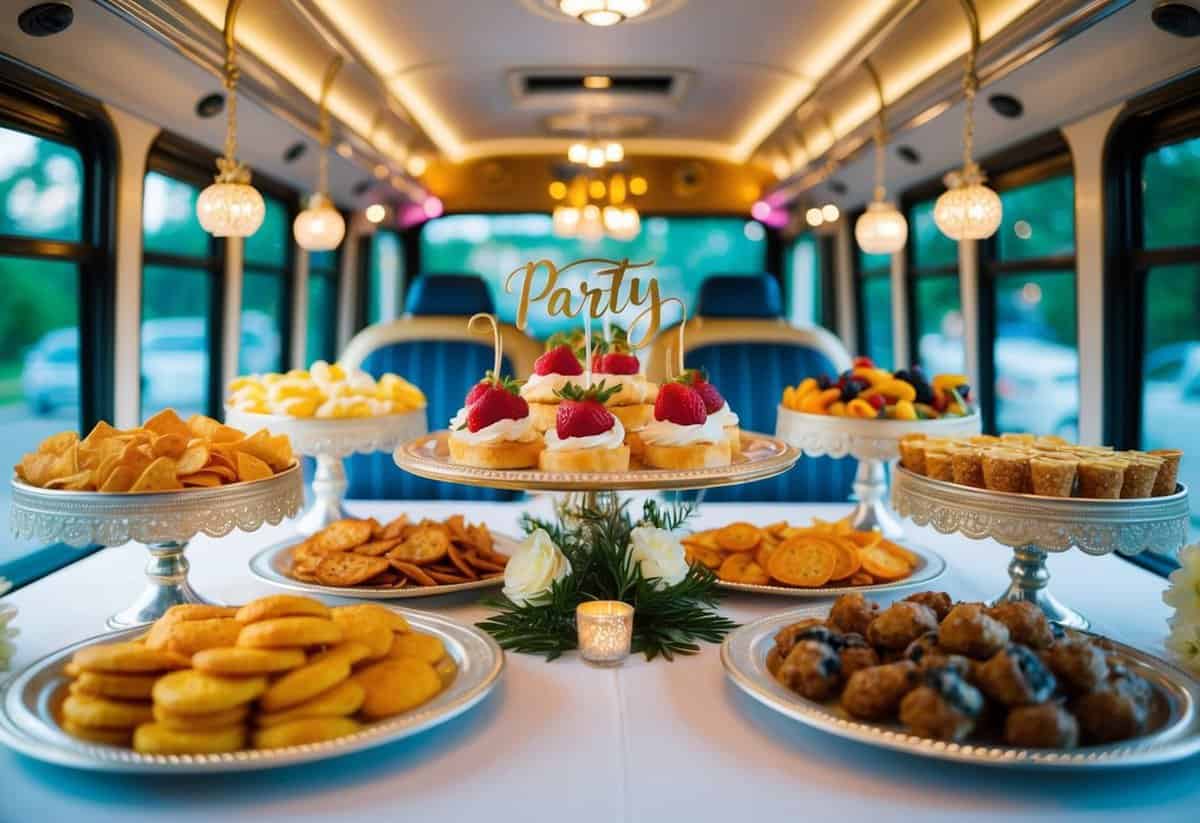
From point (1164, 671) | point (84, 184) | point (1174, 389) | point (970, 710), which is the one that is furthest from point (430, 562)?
point (1174, 389)

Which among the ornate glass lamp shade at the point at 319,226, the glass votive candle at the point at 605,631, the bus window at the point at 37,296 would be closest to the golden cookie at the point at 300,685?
the glass votive candle at the point at 605,631

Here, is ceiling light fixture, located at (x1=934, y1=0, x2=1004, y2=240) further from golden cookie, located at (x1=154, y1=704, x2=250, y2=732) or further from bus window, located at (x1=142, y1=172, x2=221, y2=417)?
bus window, located at (x1=142, y1=172, x2=221, y2=417)

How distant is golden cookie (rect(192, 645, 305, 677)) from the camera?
37.1 inches

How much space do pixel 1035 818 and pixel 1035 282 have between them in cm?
347

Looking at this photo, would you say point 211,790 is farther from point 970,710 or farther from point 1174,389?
point 1174,389

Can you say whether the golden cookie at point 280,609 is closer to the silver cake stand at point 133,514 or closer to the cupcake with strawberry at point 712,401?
the silver cake stand at point 133,514

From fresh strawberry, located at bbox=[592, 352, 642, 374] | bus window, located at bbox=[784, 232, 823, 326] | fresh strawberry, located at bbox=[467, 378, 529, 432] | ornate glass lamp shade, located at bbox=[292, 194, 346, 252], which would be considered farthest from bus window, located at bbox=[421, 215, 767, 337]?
fresh strawberry, located at bbox=[467, 378, 529, 432]

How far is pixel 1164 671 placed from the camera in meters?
1.14

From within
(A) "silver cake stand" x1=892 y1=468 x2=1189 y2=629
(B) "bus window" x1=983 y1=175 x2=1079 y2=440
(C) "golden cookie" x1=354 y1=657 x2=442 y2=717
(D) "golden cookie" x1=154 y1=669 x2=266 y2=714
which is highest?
(B) "bus window" x1=983 y1=175 x2=1079 y2=440

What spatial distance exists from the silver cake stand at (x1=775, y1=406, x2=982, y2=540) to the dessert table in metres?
0.90

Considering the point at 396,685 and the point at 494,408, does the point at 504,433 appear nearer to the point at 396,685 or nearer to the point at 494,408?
the point at 494,408

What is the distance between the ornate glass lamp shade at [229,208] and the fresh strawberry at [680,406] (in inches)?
53.1

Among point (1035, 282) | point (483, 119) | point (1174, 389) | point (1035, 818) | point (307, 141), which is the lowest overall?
point (1035, 818)

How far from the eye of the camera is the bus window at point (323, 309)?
19.1 ft
